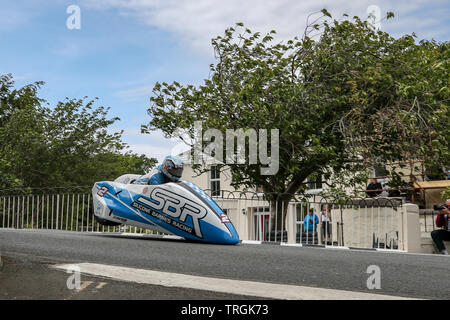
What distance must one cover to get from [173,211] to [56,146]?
683 inches

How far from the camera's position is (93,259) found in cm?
705

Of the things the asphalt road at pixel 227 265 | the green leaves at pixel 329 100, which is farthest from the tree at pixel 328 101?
the asphalt road at pixel 227 265

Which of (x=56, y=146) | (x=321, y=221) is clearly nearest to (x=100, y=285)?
(x=321, y=221)

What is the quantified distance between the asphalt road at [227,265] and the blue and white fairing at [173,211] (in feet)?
3.45

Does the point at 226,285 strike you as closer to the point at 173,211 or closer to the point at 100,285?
the point at 100,285

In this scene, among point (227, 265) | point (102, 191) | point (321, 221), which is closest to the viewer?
point (227, 265)

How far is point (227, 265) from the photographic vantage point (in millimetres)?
6941

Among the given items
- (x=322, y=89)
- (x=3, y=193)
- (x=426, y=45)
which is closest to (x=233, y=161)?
(x=322, y=89)

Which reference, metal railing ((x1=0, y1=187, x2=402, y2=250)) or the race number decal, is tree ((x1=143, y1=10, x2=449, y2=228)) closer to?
metal railing ((x1=0, y1=187, x2=402, y2=250))

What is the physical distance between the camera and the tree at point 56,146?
2491 centimetres

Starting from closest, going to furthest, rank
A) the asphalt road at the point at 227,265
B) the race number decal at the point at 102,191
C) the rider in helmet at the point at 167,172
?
1. the asphalt road at the point at 227,265
2. the rider in helmet at the point at 167,172
3. the race number decal at the point at 102,191

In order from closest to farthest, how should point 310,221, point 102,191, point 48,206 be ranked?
point 102,191 → point 310,221 → point 48,206

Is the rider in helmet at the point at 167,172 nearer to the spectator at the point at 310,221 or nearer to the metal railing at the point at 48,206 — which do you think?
the spectator at the point at 310,221

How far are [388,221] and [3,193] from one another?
1300 centimetres
